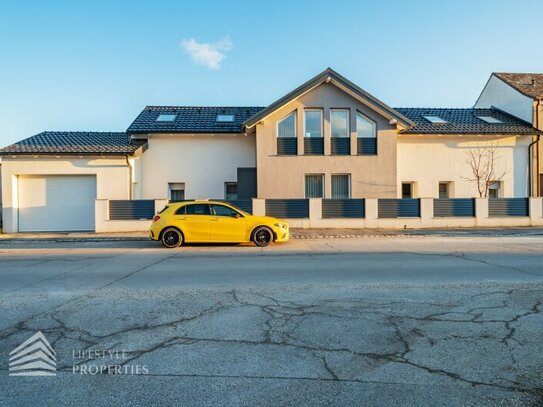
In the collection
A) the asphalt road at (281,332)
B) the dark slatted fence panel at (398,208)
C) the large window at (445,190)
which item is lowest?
the asphalt road at (281,332)

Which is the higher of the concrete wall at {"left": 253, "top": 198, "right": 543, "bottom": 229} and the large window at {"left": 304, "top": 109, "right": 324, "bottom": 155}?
the large window at {"left": 304, "top": 109, "right": 324, "bottom": 155}

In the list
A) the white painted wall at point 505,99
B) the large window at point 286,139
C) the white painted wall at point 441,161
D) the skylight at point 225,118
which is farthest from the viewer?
the white painted wall at point 505,99

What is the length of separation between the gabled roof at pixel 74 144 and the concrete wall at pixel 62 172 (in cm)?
39

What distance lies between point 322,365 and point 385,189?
16.5m

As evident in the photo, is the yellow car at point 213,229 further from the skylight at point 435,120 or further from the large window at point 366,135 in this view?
the skylight at point 435,120

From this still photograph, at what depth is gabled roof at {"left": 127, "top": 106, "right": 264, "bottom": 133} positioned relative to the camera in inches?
766

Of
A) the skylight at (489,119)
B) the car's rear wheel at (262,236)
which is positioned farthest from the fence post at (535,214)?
the car's rear wheel at (262,236)

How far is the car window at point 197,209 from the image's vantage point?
12117 mm

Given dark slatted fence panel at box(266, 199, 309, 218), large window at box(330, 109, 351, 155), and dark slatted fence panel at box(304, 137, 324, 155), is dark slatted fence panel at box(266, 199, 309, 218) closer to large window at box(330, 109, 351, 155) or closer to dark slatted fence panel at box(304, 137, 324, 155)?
dark slatted fence panel at box(304, 137, 324, 155)

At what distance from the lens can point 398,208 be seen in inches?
675

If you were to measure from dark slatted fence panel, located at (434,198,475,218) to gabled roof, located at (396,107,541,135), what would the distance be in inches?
186

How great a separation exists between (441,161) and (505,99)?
315 inches

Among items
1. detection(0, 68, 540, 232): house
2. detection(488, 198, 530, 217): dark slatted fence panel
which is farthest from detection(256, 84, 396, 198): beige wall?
detection(488, 198, 530, 217): dark slatted fence panel

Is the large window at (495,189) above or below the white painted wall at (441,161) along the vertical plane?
below
